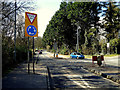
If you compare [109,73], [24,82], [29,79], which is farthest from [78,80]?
[109,73]

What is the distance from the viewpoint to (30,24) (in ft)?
33.7

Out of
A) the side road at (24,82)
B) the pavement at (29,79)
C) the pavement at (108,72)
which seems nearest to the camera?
the side road at (24,82)

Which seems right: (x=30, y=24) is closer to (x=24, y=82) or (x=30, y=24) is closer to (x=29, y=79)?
(x=29, y=79)

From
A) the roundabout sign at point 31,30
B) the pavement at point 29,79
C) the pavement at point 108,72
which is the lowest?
the pavement at point 108,72

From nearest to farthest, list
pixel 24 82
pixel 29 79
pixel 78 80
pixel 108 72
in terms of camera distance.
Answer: pixel 24 82 → pixel 29 79 → pixel 78 80 → pixel 108 72

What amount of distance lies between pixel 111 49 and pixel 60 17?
19892mm

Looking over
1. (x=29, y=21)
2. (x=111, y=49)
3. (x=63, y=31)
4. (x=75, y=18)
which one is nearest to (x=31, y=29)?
(x=29, y=21)

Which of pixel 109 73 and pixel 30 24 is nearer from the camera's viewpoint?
pixel 30 24

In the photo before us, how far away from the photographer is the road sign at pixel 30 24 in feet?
33.3

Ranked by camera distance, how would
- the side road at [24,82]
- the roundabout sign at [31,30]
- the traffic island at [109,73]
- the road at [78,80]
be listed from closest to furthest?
the side road at [24,82]
the road at [78,80]
the traffic island at [109,73]
the roundabout sign at [31,30]

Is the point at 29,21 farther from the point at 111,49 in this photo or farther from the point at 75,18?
the point at 75,18

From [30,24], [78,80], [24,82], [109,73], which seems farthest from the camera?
[109,73]

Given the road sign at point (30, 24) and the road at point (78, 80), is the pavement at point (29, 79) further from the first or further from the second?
the road sign at point (30, 24)

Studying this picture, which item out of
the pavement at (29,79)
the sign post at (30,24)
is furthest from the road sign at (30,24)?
the pavement at (29,79)
